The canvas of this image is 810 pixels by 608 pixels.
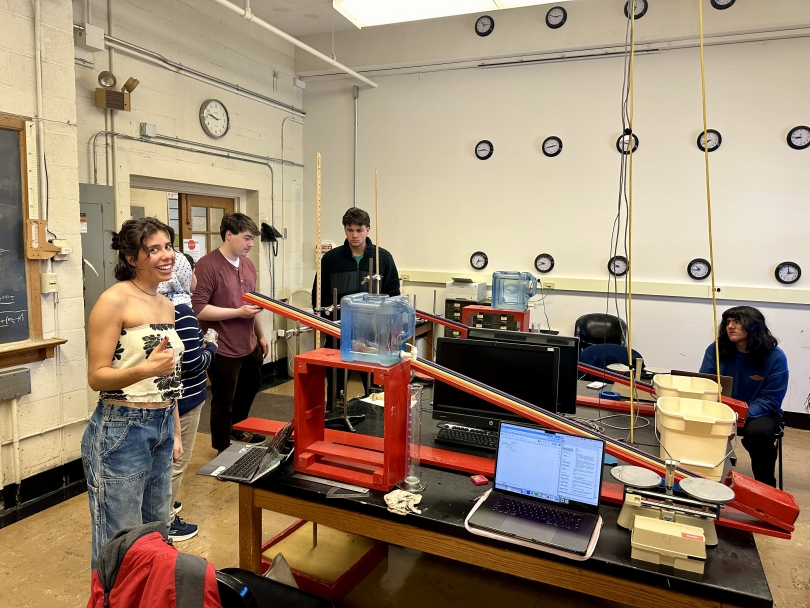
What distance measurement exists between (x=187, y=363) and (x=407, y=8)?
2.58 m

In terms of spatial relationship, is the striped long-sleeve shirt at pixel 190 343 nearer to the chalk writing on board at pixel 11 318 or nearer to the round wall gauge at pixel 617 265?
the chalk writing on board at pixel 11 318

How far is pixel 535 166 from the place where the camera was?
5.28m

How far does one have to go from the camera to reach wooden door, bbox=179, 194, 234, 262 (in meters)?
4.88

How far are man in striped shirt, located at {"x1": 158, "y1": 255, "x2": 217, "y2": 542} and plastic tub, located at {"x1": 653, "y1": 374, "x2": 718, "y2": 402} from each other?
1.83 metres

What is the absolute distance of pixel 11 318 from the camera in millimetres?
2910

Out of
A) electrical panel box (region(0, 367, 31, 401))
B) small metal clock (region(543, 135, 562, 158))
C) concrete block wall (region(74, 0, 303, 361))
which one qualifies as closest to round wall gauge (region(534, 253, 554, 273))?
small metal clock (region(543, 135, 562, 158))

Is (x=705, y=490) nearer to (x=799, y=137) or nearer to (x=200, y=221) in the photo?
(x=799, y=137)

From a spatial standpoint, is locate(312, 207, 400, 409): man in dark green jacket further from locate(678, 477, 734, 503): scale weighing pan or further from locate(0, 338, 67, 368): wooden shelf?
locate(678, 477, 734, 503): scale weighing pan

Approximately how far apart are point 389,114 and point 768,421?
4328mm

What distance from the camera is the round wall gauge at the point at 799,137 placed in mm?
4477

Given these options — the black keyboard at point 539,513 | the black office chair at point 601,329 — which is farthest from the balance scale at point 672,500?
the black office chair at point 601,329

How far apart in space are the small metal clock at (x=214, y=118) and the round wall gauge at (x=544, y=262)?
310 centimetres

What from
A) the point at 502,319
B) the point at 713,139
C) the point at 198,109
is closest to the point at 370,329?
the point at 502,319

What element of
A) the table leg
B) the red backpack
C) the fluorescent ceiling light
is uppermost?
the fluorescent ceiling light
